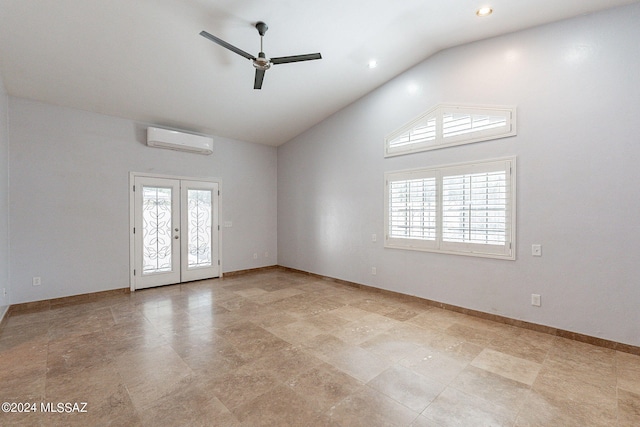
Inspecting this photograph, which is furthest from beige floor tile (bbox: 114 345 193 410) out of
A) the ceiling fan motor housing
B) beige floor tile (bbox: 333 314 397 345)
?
the ceiling fan motor housing

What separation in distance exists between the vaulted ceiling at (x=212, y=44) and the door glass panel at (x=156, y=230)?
1442 mm

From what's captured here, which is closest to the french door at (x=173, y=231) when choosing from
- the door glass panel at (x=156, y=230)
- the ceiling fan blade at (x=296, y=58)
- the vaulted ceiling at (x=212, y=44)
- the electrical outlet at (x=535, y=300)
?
the door glass panel at (x=156, y=230)

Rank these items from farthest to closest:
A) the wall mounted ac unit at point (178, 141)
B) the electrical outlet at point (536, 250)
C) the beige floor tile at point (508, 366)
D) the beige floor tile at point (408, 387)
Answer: the wall mounted ac unit at point (178, 141) → the electrical outlet at point (536, 250) → the beige floor tile at point (508, 366) → the beige floor tile at point (408, 387)

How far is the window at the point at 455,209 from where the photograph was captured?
3.70m

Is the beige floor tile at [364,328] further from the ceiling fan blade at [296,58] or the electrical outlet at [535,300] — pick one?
the ceiling fan blade at [296,58]

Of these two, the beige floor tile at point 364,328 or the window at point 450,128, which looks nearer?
the beige floor tile at point 364,328

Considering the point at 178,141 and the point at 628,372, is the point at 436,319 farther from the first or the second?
the point at 178,141

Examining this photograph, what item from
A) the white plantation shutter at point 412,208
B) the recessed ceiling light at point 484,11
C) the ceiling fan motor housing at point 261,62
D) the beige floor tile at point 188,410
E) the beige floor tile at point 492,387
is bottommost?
the beige floor tile at point 492,387

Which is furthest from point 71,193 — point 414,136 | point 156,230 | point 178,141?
point 414,136

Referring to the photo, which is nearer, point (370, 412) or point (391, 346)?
point (370, 412)

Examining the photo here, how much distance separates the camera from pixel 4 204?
3.90 meters

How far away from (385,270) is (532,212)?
7.72 feet

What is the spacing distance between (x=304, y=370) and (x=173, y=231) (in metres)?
4.31

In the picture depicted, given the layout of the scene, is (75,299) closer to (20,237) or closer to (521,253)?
(20,237)
